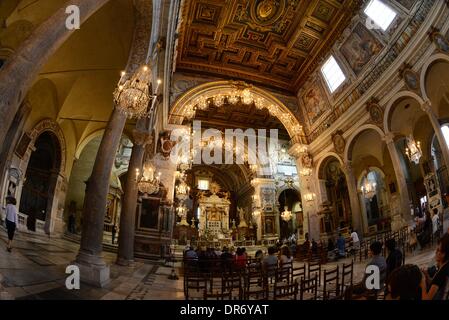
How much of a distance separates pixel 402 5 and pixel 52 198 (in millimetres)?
15854

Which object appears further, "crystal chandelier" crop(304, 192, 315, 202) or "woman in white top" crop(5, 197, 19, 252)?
"crystal chandelier" crop(304, 192, 315, 202)

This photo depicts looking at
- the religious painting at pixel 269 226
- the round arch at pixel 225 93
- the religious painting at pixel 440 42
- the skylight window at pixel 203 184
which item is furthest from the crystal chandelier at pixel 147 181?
the skylight window at pixel 203 184

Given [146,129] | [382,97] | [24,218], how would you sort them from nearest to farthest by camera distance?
1. [146,129]
2. [24,218]
3. [382,97]

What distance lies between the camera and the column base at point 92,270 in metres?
4.41

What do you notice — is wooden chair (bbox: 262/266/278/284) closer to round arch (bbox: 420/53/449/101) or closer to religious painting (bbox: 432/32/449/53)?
round arch (bbox: 420/53/449/101)

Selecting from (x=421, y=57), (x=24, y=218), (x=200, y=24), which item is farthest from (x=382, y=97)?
(x=24, y=218)

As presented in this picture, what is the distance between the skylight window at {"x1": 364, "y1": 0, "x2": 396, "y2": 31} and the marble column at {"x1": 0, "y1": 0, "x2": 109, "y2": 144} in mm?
10950

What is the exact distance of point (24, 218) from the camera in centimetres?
1036

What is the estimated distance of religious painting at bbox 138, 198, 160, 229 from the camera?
11245 millimetres

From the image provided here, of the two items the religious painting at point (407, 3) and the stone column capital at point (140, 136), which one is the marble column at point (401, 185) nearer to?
the religious painting at point (407, 3)

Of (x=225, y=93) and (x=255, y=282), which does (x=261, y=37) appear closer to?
(x=225, y=93)

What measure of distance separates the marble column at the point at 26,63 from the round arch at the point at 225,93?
1004 cm

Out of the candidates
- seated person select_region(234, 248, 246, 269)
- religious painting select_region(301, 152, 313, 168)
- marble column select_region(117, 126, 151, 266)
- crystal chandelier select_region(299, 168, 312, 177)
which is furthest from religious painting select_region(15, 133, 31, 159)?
religious painting select_region(301, 152, 313, 168)
